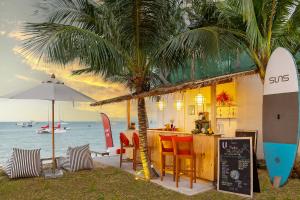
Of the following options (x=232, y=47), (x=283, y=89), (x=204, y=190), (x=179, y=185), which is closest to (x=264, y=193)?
(x=204, y=190)

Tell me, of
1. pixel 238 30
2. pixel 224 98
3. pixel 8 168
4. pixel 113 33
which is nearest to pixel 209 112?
pixel 224 98

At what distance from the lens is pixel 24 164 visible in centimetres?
630

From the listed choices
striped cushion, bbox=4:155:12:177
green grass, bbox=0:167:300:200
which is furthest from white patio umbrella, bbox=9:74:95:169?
green grass, bbox=0:167:300:200

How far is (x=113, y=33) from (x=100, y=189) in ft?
10.2

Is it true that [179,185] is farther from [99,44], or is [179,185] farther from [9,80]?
[9,80]

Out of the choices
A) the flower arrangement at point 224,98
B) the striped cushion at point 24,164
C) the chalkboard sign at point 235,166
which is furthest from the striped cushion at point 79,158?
the flower arrangement at point 224,98

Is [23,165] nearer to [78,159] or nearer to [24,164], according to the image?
[24,164]

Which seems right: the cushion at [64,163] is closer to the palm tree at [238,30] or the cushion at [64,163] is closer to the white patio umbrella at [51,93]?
the white patio umbrella at [51,93]

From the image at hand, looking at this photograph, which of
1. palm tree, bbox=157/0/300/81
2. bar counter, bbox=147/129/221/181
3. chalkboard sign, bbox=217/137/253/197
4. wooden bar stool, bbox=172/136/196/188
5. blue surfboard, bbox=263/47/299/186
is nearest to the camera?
chalkboard sign, bbox=217/137/253/197

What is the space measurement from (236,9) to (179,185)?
12.6 ft

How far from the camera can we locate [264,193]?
16.6 feet

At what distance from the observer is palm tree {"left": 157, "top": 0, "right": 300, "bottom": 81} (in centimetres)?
518

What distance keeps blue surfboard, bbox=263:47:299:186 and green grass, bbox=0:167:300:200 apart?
53 centimetres

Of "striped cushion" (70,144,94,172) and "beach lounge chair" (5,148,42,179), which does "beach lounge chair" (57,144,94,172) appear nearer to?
"striped cushion" (70,144,94,172)
